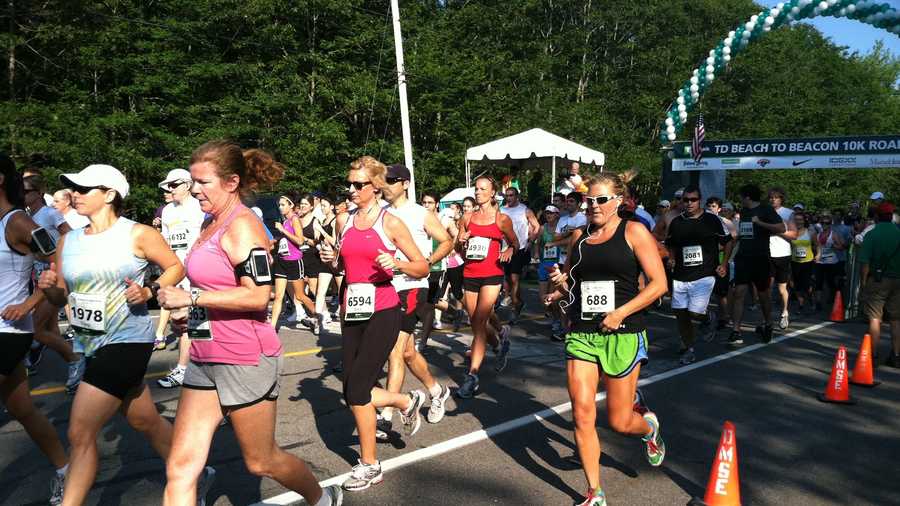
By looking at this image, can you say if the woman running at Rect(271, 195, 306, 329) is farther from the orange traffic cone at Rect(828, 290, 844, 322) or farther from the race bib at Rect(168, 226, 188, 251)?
the orange traffic cone at Rect(828, 290, 844, 322)

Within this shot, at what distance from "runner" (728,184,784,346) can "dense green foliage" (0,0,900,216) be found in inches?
642

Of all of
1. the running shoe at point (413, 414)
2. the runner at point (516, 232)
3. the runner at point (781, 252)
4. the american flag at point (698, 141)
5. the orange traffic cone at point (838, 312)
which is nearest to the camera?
the running shoe at point (413, 414)

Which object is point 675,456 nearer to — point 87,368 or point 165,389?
point 87,368

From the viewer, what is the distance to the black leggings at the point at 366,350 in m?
4.77

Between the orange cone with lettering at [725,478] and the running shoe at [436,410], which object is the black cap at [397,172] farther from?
the orange cone with lettering at [725,478]

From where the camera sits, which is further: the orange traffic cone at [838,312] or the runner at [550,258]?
the orange traffic cone at [838,312]

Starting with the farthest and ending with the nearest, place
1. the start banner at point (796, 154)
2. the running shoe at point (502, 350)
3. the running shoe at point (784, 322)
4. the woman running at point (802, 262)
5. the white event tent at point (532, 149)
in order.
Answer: the start banner at point (796, 154)
the white event tent at point (532, 149)
the woman running at point (802, 262)
the running shoe at point (784, 322)
the running shoe at point (502, 350)

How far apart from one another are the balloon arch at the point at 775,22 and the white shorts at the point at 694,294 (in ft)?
28.8

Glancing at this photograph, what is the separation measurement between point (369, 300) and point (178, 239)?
11.6 ft

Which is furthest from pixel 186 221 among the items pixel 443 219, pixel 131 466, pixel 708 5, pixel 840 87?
pixel 840 87

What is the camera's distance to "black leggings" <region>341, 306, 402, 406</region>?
4.77 m

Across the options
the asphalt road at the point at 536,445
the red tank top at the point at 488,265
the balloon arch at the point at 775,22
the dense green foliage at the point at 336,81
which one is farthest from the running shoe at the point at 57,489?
the dense green foliage at the point at 336,81

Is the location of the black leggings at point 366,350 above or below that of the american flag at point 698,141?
below

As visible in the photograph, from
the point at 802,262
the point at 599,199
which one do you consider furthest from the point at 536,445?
the point at 802,262
